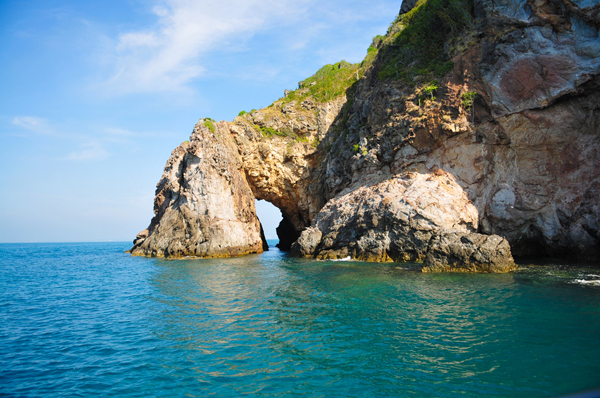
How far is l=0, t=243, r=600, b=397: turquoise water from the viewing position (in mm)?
6953

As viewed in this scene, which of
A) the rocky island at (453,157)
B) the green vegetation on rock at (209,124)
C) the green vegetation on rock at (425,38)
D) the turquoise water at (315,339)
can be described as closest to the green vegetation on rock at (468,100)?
the rocky island at (453,157)

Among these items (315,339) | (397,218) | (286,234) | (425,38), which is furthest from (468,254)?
(286,234)

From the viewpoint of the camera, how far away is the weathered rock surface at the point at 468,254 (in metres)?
18.8

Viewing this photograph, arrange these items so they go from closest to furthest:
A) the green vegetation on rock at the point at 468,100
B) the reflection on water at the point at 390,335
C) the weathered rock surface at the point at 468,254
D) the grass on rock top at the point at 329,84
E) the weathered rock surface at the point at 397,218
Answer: the reflection on water at the point at 390,335, the weathered rock surface at the point at 468,254, the weathered rock surface at the point at 397,218, the green vegetation on rock at the point at 468,100, the grass on rock top at the point at 329,84

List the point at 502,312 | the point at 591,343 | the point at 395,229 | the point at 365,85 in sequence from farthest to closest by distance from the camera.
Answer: the point at 365,85 < the point at 395,229 < the point at 502,312 < the point at 591,343

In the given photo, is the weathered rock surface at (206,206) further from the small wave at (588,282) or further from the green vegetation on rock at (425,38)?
the small wave at (588,282)

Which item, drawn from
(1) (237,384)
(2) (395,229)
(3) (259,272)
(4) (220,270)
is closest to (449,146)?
(2) (395,229)

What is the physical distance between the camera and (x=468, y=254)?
19422mm

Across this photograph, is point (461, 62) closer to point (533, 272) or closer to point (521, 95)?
point (521, 95)

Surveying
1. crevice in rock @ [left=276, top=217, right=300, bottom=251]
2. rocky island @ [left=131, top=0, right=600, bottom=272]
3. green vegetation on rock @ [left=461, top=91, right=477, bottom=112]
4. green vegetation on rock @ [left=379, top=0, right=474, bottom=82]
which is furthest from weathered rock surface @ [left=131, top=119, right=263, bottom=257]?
green vegetation on rock @ [left=461, top=91, right=477, bottom=112]

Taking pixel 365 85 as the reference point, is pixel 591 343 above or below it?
below

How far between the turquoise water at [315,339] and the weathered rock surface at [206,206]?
59.2 ft

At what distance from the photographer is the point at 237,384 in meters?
7.03

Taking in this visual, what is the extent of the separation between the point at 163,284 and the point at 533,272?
789 inches
